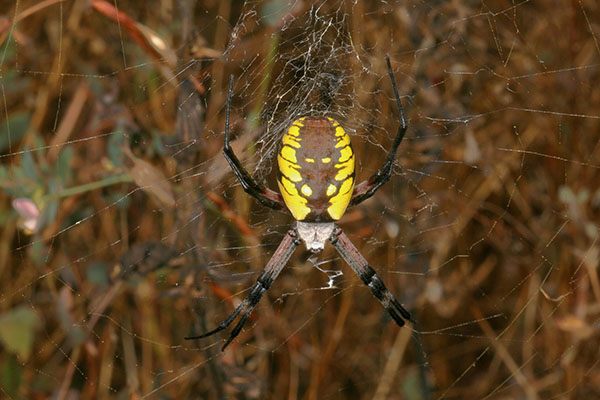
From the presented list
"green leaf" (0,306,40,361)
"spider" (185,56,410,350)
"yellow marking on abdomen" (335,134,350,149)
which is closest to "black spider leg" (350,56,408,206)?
"spider" (185,56,410,350)

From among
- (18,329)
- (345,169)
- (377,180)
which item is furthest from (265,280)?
(18,329)

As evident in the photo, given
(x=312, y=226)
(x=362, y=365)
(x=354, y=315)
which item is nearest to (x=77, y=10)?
(x=312, y=226)

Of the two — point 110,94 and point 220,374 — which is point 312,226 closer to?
point 220,374

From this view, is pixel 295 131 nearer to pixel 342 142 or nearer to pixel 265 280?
pixel 342 142

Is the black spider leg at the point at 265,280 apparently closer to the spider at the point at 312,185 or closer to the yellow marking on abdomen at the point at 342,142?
the spider at the point at 312,185

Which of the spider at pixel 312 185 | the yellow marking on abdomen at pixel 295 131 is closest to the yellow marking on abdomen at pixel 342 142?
the spider at pixel 312 185

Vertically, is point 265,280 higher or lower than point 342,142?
lower
